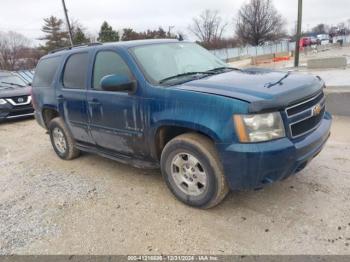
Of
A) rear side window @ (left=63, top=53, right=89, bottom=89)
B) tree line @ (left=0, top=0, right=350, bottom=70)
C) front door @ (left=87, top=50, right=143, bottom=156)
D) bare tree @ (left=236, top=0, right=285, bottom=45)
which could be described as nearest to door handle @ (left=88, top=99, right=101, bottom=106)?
front door @ (left=87, top=50, right=143, bottom=156)

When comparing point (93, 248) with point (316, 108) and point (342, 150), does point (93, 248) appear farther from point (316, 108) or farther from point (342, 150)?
point (342, 150)

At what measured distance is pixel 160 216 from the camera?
345 centimetres

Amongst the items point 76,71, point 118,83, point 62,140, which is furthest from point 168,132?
point 62,140

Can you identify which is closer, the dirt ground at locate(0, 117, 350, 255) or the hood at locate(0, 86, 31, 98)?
the dirt ground at locate(0, 117, 350, 255)

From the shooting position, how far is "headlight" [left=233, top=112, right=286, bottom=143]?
2840 mm

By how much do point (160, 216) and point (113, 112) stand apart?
55.5 inches

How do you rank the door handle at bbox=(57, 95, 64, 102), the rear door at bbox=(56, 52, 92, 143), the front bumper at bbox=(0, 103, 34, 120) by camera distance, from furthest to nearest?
the front bumper at bbox=(0, 103, 34, 120) < the door handle at bbox=(57, 95, 64, 102) < the rear door at bbox=(56, 52, 92, 143)

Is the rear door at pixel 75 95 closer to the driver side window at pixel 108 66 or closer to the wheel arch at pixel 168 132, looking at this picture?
the driver side window at pixel 108 66

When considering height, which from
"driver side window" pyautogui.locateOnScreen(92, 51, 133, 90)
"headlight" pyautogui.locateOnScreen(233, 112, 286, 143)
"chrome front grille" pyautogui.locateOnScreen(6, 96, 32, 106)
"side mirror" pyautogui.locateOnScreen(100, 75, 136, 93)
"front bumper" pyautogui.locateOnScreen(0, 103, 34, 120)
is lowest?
"front bumper" pyautogui.locateOnScreen(0, 103, 34, 120)

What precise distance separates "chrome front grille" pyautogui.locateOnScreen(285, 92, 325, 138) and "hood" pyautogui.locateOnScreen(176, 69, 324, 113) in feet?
0.23

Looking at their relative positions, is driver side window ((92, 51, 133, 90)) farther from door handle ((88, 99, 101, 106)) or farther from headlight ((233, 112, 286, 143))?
headlight ((233, 112, 286, 143))

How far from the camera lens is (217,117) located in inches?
116

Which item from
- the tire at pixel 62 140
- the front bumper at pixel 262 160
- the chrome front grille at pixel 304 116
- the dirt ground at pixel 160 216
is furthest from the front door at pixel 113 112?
the chrome front grille at pixel 304 116

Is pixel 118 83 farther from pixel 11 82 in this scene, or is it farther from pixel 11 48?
pixel 11 48
